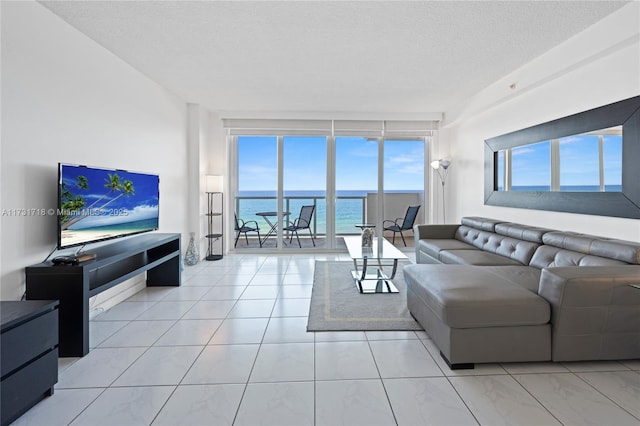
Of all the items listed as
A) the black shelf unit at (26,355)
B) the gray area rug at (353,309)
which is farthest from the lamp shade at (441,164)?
the black shelf unit at (26,355)

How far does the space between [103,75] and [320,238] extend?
176 inches

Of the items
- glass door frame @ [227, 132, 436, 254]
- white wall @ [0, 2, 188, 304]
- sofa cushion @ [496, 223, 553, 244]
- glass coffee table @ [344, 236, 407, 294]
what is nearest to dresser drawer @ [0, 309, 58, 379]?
white wall @ [0, 2, 188, 304]

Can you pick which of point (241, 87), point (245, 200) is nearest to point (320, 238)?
point (245, 200)

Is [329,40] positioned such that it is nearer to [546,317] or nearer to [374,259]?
[374,259]

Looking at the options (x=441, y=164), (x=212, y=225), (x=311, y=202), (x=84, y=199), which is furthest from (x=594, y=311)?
(x=212, y=225)

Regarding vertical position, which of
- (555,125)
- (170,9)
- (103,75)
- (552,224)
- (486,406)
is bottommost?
(486,406)

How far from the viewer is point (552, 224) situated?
134 inches

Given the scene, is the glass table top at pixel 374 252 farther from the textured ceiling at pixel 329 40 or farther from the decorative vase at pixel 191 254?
the decorative vase at pixel 191 254

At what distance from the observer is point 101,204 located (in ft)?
9.11

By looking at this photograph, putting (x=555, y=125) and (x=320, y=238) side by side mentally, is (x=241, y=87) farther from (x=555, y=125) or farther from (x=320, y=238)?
(x=555, y=125)

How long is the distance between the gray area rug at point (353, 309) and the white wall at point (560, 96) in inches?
73.8

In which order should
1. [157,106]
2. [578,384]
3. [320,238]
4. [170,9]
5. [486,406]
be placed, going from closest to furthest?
1. [486,406]
2. [578,384]
3. [170,9]
4. [157,106]
5. [320,238]

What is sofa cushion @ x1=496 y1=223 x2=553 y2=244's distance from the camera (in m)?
3.21

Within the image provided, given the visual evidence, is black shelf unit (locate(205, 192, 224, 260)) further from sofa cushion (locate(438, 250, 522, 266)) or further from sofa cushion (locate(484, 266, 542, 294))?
sofa cushion (locate(484, 266, 542, 294))
